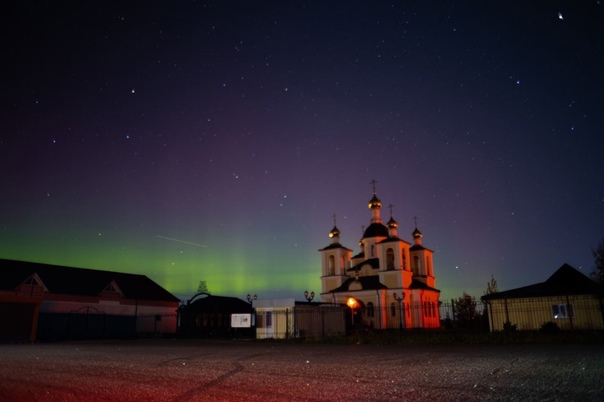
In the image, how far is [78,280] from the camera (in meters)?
48.0

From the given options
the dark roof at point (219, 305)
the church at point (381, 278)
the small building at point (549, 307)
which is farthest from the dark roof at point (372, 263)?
the small building at point (549, 307)

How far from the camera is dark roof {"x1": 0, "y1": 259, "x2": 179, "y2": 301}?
1705 inches

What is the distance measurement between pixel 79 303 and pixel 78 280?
3014mm

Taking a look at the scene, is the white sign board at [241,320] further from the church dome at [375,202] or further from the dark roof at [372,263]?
the church dome at [375,202]

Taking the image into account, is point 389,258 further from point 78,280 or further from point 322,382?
point 322,382

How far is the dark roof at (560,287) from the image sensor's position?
3381 cm

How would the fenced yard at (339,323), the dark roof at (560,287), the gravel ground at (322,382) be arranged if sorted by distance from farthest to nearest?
the dark roof at (560,287) → the fenced yard at (339,323) → the gravel ground at (322,382)

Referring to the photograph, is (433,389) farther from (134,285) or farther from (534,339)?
(134,285)

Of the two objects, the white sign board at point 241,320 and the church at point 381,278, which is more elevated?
the church at point 381,278

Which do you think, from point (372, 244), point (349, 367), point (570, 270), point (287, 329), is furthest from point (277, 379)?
point (372, 244)

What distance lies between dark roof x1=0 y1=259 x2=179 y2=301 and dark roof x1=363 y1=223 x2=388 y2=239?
29.3m

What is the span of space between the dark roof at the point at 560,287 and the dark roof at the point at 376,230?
30.2 metres

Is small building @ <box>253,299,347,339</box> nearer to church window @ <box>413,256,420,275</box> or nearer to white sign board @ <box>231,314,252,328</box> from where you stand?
white sign board @ <box>231,314,252,328</box>

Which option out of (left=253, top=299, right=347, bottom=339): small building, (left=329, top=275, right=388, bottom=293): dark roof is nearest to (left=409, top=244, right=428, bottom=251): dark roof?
(left=329, top=275, right=388, bottom=293): dark roof
